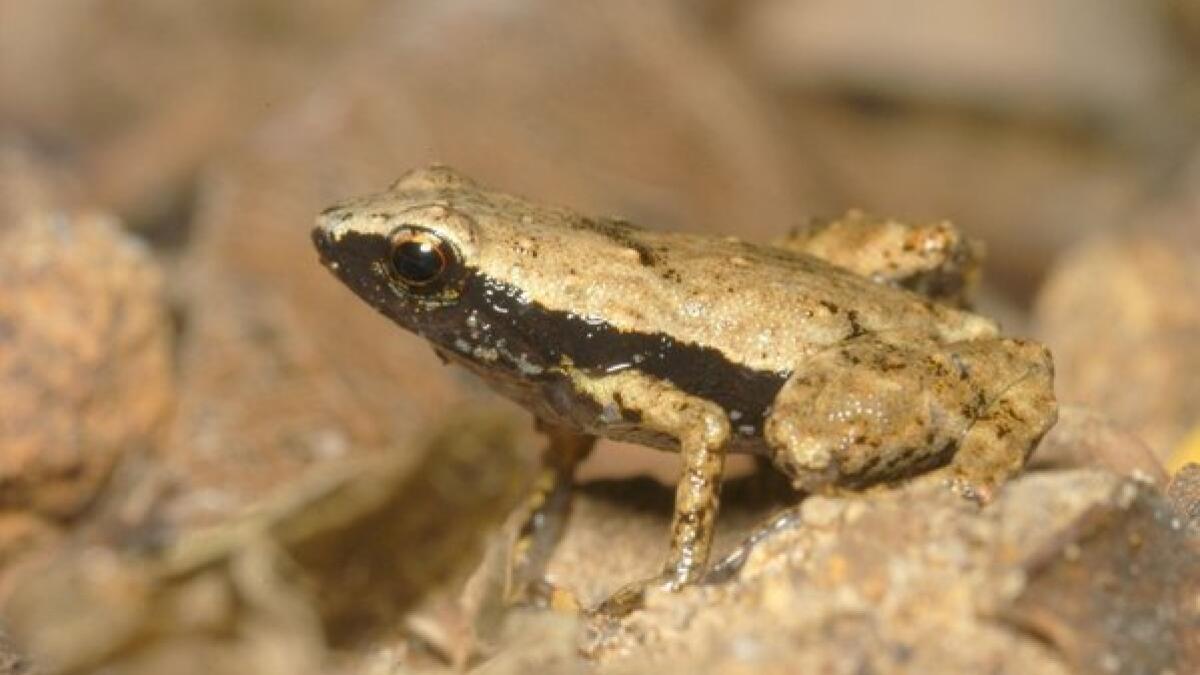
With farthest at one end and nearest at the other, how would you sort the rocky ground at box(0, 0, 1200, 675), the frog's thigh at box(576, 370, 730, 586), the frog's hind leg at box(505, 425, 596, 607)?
the frog's hind leg at box(505, 425, 596, 607) < the frog's thigh at box(576, 370, 730, 586) < the rocky ground at box(0, 0, 1200, 675)

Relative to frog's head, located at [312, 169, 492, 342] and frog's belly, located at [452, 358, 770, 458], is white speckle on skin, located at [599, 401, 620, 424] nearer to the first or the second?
frog's belly, located at [452, 358, 770, 458]

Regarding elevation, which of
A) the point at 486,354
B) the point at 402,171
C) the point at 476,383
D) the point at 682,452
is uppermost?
the point at 402,171

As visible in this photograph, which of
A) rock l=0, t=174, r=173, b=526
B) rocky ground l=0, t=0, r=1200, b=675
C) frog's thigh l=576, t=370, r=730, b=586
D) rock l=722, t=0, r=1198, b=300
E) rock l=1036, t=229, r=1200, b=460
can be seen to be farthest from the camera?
rock l=722, t=0, r=1198, b=300

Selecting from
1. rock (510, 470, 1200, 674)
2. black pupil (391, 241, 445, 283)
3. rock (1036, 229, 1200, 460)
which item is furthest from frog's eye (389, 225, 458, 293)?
rock (1036, 229, 1200, 460)

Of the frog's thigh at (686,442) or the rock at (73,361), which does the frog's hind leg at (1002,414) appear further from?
the rock at (73,361)

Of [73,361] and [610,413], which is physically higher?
[73,361]

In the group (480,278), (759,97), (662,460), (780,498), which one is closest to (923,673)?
(780,498)

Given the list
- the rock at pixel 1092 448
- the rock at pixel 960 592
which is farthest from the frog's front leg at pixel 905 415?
the rock at pixel 1092 448

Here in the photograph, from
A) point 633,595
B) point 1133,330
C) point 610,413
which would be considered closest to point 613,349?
point 610,413

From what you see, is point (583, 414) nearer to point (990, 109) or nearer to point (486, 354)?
point (486, 354)
